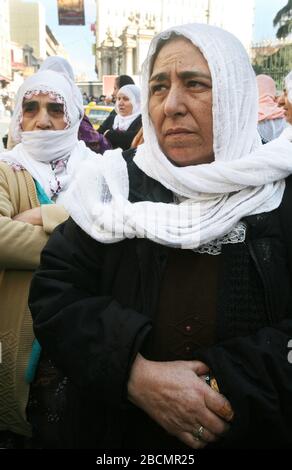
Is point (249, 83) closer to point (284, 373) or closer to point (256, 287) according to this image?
point (256, 287)

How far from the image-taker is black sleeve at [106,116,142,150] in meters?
5.30

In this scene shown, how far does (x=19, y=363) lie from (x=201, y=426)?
95cm

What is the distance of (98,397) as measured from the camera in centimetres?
138

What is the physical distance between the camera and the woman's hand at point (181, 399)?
1.26 m

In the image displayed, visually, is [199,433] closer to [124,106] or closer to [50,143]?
[50,143]

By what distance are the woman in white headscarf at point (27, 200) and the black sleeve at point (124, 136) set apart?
259 centimetres

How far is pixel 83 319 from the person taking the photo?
1369mm

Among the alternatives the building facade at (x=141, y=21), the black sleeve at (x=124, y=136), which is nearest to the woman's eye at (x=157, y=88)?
the black sleeve at (x=124, y=136)

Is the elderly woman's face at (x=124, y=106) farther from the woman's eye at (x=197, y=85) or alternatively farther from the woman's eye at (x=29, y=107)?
the woman's eye at (x=197, y=85)

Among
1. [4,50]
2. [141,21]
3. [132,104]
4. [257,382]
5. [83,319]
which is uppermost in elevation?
[141,21]

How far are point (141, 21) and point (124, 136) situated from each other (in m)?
56.4

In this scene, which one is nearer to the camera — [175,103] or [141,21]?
[175,103]

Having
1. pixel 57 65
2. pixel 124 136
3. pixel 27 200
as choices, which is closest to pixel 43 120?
pixel 27 200
